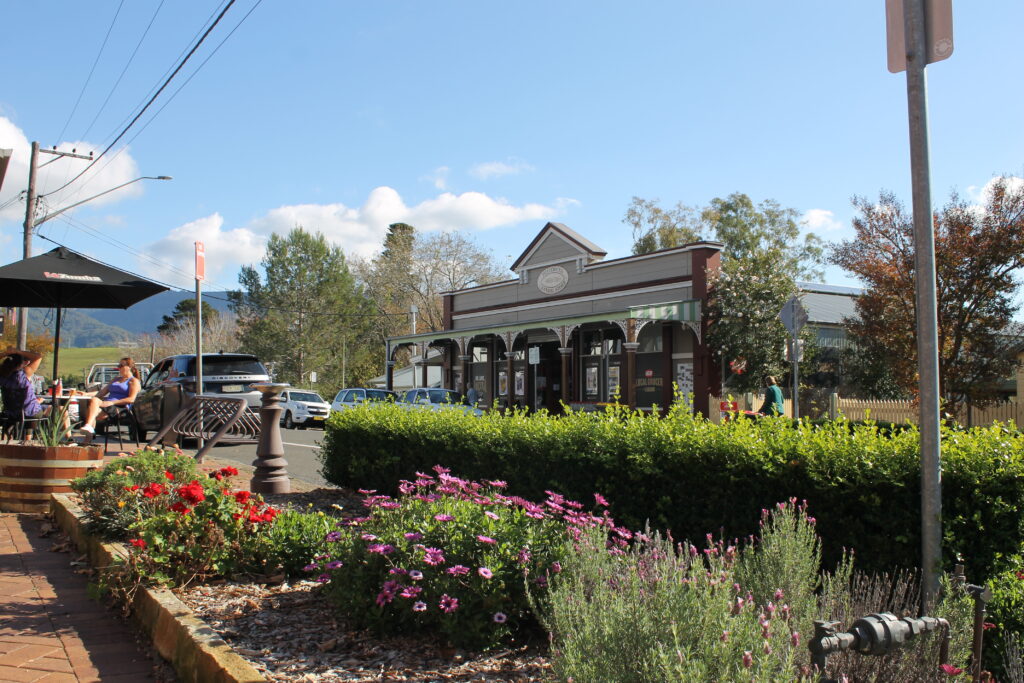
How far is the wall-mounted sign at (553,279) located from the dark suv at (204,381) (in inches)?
543

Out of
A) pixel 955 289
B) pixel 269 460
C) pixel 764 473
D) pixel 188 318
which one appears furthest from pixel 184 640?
pixel 188 318

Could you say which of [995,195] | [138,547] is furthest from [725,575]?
[995,195]

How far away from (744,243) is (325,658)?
4849 cm

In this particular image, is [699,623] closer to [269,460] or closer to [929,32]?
[929,32]

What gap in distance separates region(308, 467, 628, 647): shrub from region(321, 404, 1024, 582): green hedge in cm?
73

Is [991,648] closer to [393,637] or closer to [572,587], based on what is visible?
[572,587]

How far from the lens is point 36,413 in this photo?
992 cm

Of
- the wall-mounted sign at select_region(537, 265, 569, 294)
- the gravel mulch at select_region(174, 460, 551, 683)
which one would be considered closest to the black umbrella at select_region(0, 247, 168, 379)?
the gravel mulch at select_region(174, 460, 551, 683)

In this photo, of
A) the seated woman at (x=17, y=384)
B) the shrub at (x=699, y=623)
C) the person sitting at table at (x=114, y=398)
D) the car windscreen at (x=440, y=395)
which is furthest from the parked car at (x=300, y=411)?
the shrub at (x=699, y=623)

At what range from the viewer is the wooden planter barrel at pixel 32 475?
7590 mm

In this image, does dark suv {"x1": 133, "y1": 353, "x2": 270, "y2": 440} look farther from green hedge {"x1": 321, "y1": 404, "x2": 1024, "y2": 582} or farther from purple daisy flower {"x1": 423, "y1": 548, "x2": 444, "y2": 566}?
purple daisy flower {"x1": 423, "y1": 548, "x2": 444, "y2": 566}

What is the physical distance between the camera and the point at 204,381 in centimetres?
1499

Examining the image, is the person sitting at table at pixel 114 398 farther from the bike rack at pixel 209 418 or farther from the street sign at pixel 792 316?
the street sign at pixel 792 316

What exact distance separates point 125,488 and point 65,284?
5097 millimetres
